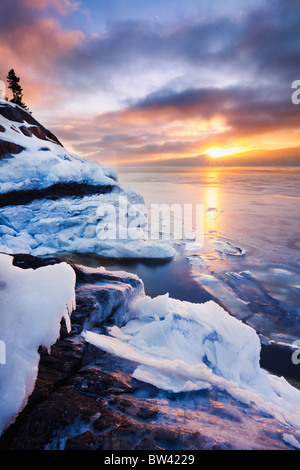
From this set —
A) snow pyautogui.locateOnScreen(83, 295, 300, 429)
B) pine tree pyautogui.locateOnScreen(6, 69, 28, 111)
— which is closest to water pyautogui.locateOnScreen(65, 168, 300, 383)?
snow pyautogui.locateOnScreen(83, 295, 300, 429)

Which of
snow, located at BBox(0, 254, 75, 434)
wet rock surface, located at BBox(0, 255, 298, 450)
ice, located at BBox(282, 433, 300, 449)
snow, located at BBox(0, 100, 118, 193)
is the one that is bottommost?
ice, located at BBox(282, 433, 300, 449)

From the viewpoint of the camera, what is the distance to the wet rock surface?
193cm

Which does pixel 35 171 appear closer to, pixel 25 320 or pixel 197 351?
pixel 25 320

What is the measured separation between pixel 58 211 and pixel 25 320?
1371 cm

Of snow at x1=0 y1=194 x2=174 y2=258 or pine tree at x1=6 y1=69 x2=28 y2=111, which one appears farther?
pine tree at x1=6 y1=69 x2=28 y2=111

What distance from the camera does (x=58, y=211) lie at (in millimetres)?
14969

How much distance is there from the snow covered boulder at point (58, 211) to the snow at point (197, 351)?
803cm

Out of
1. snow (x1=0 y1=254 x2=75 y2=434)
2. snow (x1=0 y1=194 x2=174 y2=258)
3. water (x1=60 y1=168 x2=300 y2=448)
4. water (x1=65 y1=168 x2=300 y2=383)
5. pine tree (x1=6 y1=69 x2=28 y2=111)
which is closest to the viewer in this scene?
snow (x1=0 y1=254 x2=75 y2=434)

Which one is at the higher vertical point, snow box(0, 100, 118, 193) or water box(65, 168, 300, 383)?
snow box(0, 100, 118, 193)

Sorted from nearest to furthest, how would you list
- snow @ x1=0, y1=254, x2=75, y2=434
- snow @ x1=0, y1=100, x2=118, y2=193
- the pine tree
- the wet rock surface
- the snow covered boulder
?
1. the wet rock surface
2. snow @ x1=0, y1=254, x2=75, y2=434
3. the snow covered boulder
4. snow @ x1=0, y1=100, x2=118, y2=193
5. the pine tree

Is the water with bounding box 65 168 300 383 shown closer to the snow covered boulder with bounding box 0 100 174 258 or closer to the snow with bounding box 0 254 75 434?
the snow covered boulder with bounding box 0 100 174 258

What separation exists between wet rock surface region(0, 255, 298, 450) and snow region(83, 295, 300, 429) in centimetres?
19

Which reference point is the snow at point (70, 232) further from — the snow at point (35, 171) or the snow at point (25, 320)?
the snow at point (25, 320)
